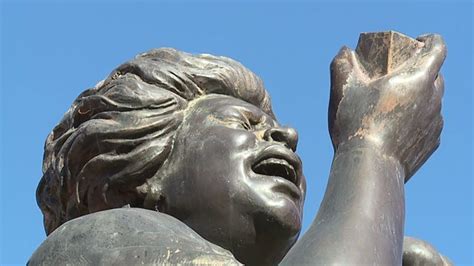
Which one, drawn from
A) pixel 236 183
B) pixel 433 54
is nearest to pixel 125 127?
pixel 236 183

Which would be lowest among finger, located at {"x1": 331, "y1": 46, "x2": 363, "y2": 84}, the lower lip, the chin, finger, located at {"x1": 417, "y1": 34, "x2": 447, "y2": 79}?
the chin

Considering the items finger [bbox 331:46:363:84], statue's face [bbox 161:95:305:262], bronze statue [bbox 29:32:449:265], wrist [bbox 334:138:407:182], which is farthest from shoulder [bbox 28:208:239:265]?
finger [bbox 331:46:363:84]

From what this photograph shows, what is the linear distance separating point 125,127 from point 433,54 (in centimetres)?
119

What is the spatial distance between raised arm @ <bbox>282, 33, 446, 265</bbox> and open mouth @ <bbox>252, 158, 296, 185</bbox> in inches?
9.5

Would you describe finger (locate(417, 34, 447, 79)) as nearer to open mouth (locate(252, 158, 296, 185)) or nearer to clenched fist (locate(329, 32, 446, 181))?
clenched fist (locate(329, 32, 446, 181))

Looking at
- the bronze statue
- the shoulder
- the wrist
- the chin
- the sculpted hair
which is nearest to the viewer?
the shoulder

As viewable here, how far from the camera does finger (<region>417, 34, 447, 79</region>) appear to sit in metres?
5.27

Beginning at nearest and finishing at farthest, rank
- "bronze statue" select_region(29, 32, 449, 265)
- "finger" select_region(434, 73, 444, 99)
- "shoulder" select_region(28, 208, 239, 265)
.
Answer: "shoulder" select_region(28, 208, 239, 265) < "bronze statue" select_region(29, 32, 449, 265) < "finger" select_region(434, 73, 444, 99)

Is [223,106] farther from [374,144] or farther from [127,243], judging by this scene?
[127,243]

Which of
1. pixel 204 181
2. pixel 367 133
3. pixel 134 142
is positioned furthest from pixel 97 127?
pixel 367 133

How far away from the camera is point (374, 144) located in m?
5.12

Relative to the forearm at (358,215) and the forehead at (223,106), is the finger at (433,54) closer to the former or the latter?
the forearm at (358,215)

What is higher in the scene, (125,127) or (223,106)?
(223,106)

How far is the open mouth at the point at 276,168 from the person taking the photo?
534 centimetres
